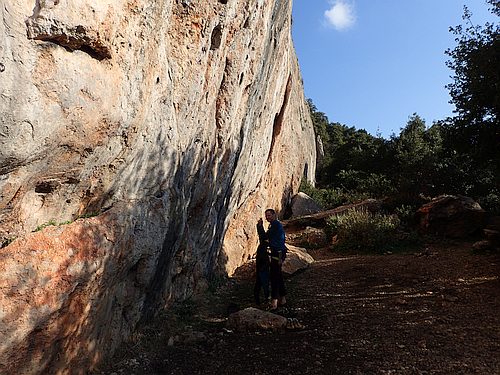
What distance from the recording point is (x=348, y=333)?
5.86 meters

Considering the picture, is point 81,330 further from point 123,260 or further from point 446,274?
point 446,274

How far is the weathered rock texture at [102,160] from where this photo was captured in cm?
346

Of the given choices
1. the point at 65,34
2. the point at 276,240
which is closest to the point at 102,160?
the point at 65,34

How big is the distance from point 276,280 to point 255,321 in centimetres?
144

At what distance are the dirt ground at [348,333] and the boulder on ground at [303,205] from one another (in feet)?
40.3

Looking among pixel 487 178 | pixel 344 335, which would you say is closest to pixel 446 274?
pixel 344 335

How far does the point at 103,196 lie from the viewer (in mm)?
4680

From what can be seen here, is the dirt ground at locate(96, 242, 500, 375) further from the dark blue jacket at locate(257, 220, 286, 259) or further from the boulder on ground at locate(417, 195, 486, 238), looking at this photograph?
the boulder on ground at locate(417, 195, 486, 238)

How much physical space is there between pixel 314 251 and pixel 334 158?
72.6ft

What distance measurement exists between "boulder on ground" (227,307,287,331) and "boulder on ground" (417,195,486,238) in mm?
10114

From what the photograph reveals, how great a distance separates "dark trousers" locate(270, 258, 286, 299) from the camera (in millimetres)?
7367

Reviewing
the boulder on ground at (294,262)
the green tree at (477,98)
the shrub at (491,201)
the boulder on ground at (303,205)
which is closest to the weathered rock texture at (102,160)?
the boulder on ground at (294,262)

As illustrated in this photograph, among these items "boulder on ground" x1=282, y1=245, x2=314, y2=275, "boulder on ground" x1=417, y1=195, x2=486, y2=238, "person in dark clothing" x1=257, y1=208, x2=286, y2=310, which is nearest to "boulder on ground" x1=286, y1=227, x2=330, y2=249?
"boulder on ground" x1=282, y1=245, x2=314, y2=275

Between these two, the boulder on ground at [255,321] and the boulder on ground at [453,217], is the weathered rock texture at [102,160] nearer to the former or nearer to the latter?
the boulder on ground at [255,321]
